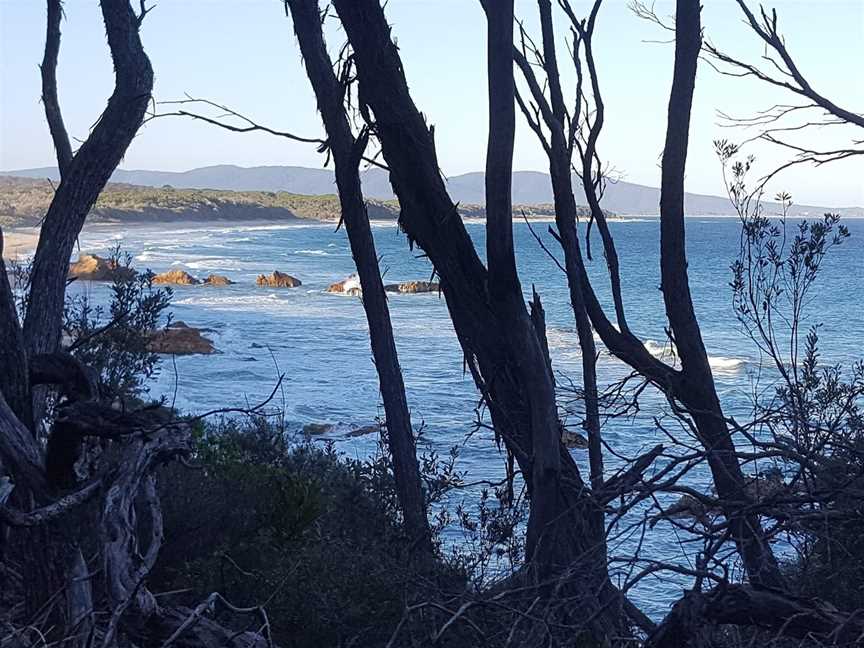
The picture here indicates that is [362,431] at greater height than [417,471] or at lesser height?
lesser

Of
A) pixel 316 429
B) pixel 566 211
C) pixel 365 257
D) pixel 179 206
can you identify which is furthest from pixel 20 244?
pixel 179 206

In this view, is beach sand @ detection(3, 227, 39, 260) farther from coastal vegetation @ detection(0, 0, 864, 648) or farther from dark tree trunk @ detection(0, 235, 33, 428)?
dark tree trunk @ detection(0, 235, 33, 428)

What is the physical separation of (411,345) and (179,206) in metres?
82.3

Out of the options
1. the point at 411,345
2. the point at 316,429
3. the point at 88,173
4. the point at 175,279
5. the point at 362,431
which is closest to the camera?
the point at 88,173

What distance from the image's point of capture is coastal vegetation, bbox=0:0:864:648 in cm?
309

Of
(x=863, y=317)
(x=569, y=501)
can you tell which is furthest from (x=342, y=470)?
(x=863, y=317)

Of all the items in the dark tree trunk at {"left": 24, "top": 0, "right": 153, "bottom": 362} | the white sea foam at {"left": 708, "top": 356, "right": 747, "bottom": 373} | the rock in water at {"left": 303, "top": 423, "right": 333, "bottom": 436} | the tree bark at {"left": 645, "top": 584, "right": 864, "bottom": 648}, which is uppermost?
the dark tree trunk at {"left": 24, "top": 0, "right": 153, "bottom": 362}

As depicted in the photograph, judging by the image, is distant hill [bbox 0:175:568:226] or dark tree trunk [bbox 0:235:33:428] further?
distant hill [bbox 0:175:568:226]

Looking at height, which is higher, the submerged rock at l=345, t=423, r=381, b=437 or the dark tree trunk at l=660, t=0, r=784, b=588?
the dark tree trunk at l=660, t=0, r=784, b=588

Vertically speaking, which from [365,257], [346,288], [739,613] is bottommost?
[346,288]

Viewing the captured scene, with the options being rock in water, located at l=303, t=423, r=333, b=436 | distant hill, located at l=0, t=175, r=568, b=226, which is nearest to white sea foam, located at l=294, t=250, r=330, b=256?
distant hill, located at l=0, t=175, r=568, b=226

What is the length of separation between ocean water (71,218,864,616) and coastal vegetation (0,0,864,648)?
33 cm

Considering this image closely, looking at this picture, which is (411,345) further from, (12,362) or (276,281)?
(12,362)

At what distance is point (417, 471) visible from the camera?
24.9 ft
